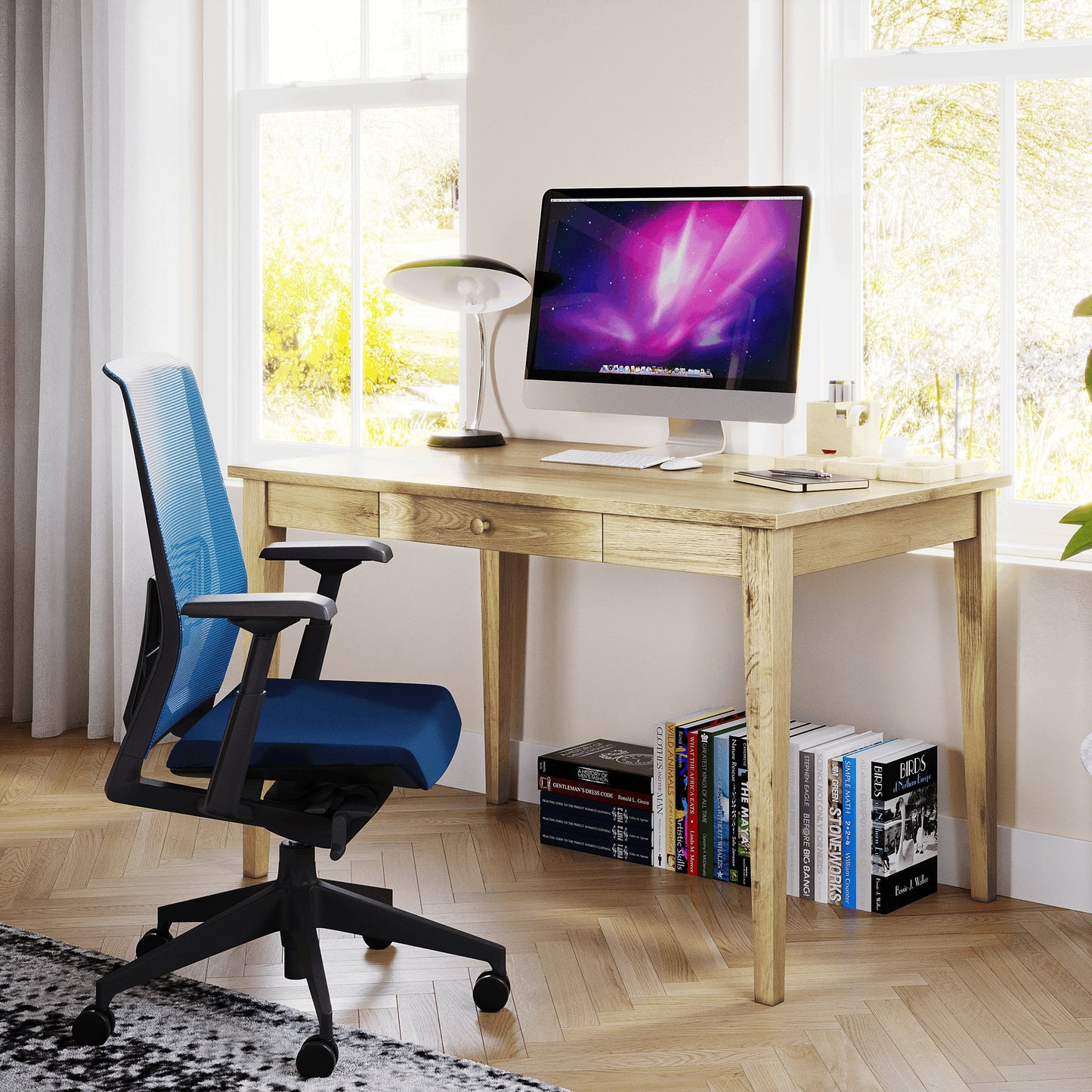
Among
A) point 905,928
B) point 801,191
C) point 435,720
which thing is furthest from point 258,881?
point 801,191

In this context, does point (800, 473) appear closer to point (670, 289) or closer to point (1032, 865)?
point (670, 289)

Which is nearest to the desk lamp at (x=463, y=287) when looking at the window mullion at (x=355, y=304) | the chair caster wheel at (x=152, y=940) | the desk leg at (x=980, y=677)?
the window mullion at (x=355, y=304)

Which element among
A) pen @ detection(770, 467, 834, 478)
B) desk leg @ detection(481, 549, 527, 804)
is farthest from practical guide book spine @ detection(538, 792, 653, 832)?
pen @ detection(770, 467, 834, 478)

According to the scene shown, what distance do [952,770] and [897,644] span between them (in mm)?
260

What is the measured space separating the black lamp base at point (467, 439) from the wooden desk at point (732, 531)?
37mm

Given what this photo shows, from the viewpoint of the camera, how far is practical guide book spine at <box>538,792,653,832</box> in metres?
2.92

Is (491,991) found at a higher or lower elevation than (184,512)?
lower

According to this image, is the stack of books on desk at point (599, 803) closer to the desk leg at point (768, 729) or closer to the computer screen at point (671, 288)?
the desk leg at point (768, 729)

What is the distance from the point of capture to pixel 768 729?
2234mm

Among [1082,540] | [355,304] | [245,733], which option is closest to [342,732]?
[245,733]

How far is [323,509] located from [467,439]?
49cm

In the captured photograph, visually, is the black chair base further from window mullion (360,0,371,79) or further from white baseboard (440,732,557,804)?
window mullion (360,0,371,79)

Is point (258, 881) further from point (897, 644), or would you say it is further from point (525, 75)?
point (525, 75)

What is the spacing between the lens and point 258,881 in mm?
2791
